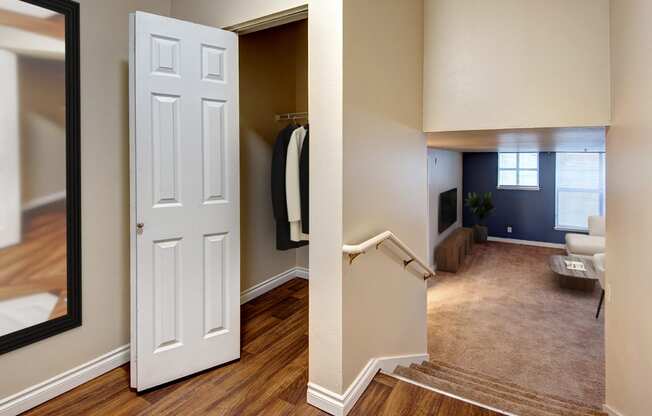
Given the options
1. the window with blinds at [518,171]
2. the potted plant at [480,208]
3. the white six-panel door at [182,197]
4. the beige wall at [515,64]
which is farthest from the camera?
the potted plant at [480,208]

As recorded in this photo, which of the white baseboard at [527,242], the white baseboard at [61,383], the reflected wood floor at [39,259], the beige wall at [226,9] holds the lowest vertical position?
the white baseboard at [527,242]

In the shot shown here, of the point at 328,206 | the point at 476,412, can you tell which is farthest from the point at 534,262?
the point at 328,206

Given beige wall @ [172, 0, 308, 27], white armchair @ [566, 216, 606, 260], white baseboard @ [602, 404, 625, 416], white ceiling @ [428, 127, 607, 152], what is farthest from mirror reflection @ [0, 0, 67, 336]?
white armchair @ [566, 216, 606, 260]

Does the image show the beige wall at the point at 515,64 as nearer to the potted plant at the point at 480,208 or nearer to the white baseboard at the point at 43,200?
the white baseboard at the point at 43,200

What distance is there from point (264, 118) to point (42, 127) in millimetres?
1815

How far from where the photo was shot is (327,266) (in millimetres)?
1874

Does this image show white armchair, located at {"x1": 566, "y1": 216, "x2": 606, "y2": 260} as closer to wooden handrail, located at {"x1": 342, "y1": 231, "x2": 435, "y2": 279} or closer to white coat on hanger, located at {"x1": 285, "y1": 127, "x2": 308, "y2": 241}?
wooden handrail, located at {"x1": 342, "y1": 231, "x2": 435, "y2": 279}

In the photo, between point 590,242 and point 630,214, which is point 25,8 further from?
point 590,242

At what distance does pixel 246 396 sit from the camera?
198cm

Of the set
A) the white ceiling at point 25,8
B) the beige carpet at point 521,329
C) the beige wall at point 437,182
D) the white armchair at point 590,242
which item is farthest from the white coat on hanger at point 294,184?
the white armchair at point 590,242

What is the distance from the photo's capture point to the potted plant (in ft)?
28.8

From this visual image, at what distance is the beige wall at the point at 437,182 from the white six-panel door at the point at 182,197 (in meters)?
4.57

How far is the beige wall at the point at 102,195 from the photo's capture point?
200 cm

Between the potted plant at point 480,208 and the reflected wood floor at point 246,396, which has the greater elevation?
the potted plant at point 480,208
